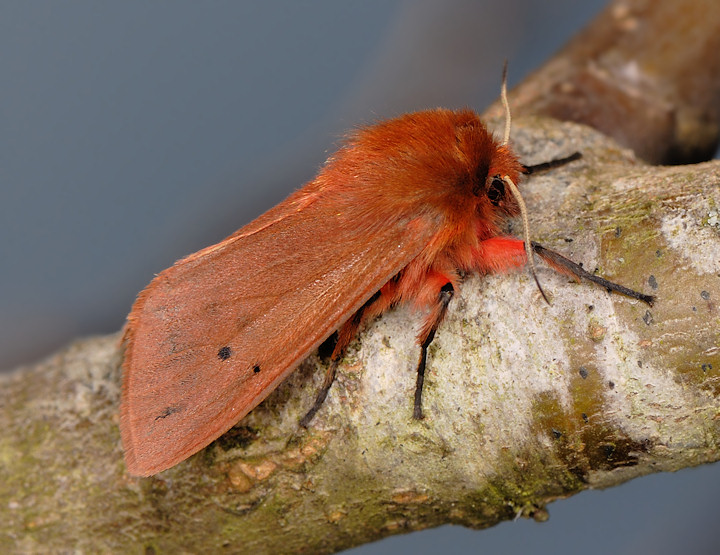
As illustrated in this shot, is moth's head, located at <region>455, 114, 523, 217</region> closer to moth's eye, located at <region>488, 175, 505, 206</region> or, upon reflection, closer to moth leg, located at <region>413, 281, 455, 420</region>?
moth's eye, located at <region>488, 175, 505, 206</region>

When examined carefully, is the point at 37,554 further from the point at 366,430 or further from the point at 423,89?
the point at 423,89

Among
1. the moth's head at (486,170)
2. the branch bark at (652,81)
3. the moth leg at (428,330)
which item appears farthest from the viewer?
the branch bark at (652,81)

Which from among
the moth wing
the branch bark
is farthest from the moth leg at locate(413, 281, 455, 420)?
the branch bark

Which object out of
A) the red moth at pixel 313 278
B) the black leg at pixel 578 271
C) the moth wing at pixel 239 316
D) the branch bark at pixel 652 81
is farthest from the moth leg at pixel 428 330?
the branch bark at pixel 652 81

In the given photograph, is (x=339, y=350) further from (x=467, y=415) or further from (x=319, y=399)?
(x=467, y=415)

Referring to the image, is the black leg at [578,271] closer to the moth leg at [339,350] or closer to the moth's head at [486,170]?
the moth's head at [486,170]

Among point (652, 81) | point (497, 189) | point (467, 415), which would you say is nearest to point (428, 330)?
point (467, 415)

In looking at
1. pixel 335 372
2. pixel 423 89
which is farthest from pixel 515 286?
pixel 423 89
